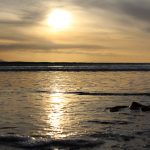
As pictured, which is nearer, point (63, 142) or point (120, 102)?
point (63, 142)

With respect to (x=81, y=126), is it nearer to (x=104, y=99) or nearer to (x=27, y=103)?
(x=27, y=103)

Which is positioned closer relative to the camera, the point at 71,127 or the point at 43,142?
the point at 43,142

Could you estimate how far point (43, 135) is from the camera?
1736 centimetres

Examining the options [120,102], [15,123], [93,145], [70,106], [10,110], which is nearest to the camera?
[93,145]

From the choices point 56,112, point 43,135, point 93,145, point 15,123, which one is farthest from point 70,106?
point 93,145

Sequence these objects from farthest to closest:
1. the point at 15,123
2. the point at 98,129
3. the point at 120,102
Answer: the point at 120,102 → the point at 15,123 → the point at 98,129

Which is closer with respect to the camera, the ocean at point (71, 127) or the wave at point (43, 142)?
the wave at point (43, 142)

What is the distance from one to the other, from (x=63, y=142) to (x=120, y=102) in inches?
554

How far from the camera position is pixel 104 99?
31422 mm

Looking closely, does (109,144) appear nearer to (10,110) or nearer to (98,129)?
(98,129)

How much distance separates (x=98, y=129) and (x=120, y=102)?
37.1 feet

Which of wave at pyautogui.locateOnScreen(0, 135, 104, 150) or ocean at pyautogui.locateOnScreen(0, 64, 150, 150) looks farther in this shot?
ocean at pyautogui.locateOnScreen(0, 64, 150, 150)

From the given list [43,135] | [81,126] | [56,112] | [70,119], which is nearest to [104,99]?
[56,112]

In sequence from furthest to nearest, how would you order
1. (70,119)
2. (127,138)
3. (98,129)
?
(70,119) < (98,129) < (127,138)
